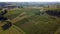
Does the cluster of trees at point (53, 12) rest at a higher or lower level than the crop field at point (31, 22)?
higher

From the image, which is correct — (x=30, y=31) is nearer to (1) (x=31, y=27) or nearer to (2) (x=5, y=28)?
(1) (x=31, y=27)

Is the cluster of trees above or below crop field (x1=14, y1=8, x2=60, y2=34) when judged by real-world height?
above

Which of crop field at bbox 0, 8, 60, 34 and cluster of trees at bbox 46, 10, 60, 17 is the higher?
cluster of trees at bbox 46, 10, 60, 17

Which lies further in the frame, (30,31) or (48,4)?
(48,4)

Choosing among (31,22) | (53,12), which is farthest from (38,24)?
(53,12)

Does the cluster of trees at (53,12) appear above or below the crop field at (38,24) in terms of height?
above

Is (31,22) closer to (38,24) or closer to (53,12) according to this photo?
(38,24)

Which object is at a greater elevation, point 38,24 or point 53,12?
point 53,12

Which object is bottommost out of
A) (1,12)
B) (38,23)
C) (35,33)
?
(35,33)

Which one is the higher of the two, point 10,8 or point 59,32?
point 10,8

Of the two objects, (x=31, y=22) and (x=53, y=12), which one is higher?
(x=53, y=12)

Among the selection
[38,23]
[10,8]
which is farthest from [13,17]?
[38,23]
